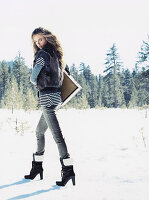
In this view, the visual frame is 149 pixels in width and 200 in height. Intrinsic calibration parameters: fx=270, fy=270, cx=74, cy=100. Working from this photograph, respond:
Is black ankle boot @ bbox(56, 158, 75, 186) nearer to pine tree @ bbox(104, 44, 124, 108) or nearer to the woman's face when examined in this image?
the woman's face

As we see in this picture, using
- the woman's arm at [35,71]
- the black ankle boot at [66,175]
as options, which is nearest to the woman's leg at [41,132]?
the black ankle boot at [66,175]

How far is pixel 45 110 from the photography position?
3303 millimetres

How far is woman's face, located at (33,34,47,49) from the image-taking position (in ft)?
11.2

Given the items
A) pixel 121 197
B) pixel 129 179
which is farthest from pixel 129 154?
pixel 121 197

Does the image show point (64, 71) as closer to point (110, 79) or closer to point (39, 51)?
point (39, 51)

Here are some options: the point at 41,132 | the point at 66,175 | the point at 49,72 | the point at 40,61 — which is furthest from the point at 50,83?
the point at 66,175

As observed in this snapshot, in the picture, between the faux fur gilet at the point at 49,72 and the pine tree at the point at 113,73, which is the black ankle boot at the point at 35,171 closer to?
the faux fur gilet at the point at 49,72

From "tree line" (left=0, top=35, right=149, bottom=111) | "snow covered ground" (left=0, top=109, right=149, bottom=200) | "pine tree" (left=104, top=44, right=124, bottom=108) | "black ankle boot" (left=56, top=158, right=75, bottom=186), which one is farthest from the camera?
"pine tree" (left=104, top=44, right=124, bottom=108)

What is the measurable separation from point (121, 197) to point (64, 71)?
1739 mm

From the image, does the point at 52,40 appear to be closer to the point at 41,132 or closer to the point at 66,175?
the point at 41,132

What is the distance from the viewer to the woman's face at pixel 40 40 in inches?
135

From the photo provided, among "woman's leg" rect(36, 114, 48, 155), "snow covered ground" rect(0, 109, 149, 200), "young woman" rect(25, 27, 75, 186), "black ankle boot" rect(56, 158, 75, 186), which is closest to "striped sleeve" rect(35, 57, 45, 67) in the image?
"young woman" rect(25, 27, 75, 186)

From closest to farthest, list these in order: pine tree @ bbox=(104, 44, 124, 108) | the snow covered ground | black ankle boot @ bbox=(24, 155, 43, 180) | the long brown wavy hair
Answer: the snow covered ground < the long brown wavy hair < black ankle boot @ bbox=(24, 155, 43, 180) < pine tree @ bbox=(104, 44, 124, 108)

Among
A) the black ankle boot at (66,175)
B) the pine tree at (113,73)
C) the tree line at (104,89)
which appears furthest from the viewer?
the pine tree at (113,73)
